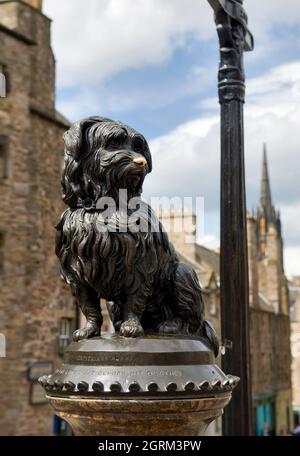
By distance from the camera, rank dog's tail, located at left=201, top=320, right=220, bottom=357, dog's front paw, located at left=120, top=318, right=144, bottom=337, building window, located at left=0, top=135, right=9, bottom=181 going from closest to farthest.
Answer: dog's front paw, located at left=120, top=318, right=144, bottom=337 → dog's tail, located at left=201, top=320, right=220, bottom=357 → building window, located at left=0, top=135, right=9, bottom=181

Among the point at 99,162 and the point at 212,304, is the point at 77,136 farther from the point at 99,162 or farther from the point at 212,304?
the point at 212,304

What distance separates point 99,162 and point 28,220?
13.4 metres

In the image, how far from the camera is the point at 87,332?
2.99 metres

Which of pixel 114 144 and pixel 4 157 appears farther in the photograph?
pixel 4 157

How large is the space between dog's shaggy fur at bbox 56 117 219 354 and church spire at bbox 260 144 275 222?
A: 62.8m

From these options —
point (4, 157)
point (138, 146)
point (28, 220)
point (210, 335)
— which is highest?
point (4, 157)

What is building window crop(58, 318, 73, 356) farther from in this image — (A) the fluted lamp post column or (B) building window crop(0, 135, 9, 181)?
(A) the fluted lamp post column

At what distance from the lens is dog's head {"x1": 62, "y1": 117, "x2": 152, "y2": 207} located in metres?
2.88

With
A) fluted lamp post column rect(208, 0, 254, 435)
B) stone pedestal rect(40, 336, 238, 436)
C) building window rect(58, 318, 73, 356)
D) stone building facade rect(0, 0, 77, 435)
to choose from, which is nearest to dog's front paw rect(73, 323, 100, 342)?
stone pedestal rect(40, 336, 238, 436)

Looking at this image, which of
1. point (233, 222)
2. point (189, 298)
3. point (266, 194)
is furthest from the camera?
point (266, 194)

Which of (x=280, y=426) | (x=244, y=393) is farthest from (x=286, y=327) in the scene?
(x=244, y=393)

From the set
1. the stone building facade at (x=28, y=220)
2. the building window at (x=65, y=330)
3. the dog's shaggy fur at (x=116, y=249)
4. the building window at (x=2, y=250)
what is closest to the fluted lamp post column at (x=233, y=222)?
the dog's shaggy fur at (x=116, y=249)

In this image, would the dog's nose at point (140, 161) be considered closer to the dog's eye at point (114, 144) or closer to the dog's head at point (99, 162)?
the dog's head at point (99, 162)

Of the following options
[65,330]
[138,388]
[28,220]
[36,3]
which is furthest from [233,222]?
[36,3]
